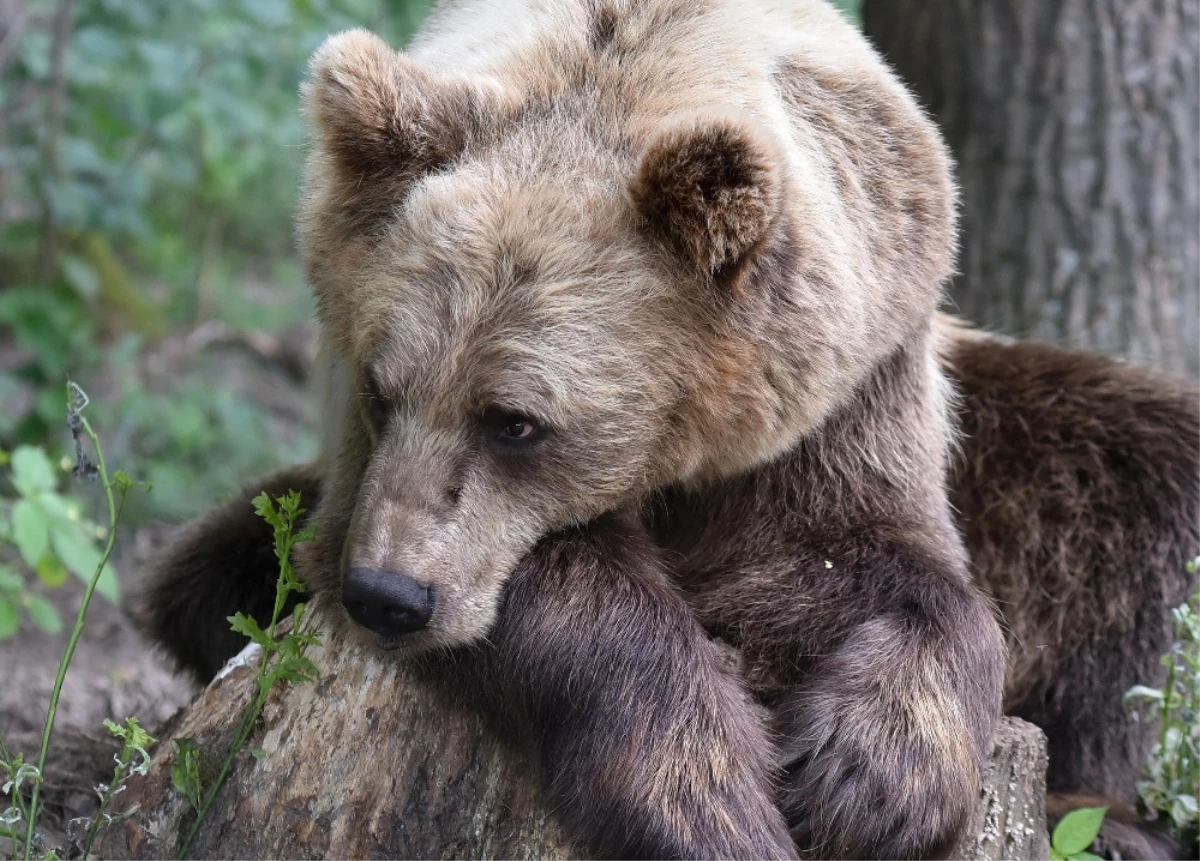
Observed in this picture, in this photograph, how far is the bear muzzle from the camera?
10.9 ft

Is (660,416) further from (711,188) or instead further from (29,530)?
(29,530)

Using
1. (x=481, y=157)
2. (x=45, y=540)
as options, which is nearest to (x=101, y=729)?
(x=45, y=540)

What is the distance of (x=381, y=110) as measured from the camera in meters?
3.69

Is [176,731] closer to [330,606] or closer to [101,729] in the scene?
[330,606]

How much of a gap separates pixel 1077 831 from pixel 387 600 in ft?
7.18

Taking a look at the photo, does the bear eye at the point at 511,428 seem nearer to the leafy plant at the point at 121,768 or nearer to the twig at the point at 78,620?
the twig at the point at 78,620

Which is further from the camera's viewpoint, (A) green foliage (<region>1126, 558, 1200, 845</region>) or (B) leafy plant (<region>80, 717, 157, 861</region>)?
(A) green foliage (<region>1126, 558, 1200, 845</region>)

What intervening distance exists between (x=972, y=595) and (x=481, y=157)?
186 cm

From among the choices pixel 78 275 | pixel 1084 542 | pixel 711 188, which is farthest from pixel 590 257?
pixel 78 275

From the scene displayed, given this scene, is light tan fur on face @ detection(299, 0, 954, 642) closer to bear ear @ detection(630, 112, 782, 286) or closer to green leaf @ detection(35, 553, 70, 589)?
bear ear @ detection(630, 112, 782, 286)

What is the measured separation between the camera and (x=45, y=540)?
507cm

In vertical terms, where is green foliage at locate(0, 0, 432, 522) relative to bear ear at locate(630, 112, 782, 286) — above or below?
below

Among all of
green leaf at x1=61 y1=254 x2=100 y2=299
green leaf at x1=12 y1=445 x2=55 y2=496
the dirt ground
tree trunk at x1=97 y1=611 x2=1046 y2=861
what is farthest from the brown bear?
green leaf at x1=61 y1=254 x2=100 y2=299

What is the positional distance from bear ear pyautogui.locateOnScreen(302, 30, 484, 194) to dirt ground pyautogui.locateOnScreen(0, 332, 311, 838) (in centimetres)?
238
